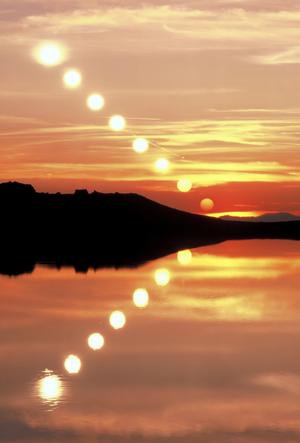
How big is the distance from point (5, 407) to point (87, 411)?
1.97 m

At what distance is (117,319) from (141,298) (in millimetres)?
10352

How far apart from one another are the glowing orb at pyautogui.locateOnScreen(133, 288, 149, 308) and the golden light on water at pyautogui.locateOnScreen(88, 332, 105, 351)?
38.4 feet

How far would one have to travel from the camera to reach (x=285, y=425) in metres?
26.1

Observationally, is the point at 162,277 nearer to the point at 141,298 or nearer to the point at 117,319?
the point at 141,298

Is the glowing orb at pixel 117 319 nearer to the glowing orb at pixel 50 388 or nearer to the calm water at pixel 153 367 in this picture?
the calm water at pixel 153 367

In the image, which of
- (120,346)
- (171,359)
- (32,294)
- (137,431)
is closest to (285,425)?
(137,431)

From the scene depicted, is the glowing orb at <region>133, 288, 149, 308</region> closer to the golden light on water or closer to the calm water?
the calm water

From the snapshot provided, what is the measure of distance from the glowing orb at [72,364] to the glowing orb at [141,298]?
17097mm

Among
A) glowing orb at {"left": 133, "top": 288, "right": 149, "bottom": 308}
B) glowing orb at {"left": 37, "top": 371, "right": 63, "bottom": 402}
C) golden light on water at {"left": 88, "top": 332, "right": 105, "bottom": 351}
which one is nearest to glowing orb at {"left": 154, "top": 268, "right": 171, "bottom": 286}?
glowing orb at {"left": 133, "top": 288, "right": 149, "bottom": 308}

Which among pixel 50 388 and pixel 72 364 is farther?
pixel 72 364

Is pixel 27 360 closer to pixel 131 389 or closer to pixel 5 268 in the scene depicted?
pixel 131 389

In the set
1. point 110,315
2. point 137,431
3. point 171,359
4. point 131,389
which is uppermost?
point 110,315

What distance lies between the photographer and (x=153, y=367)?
111 ft

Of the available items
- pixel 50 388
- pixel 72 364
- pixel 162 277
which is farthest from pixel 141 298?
pixel 50 388
